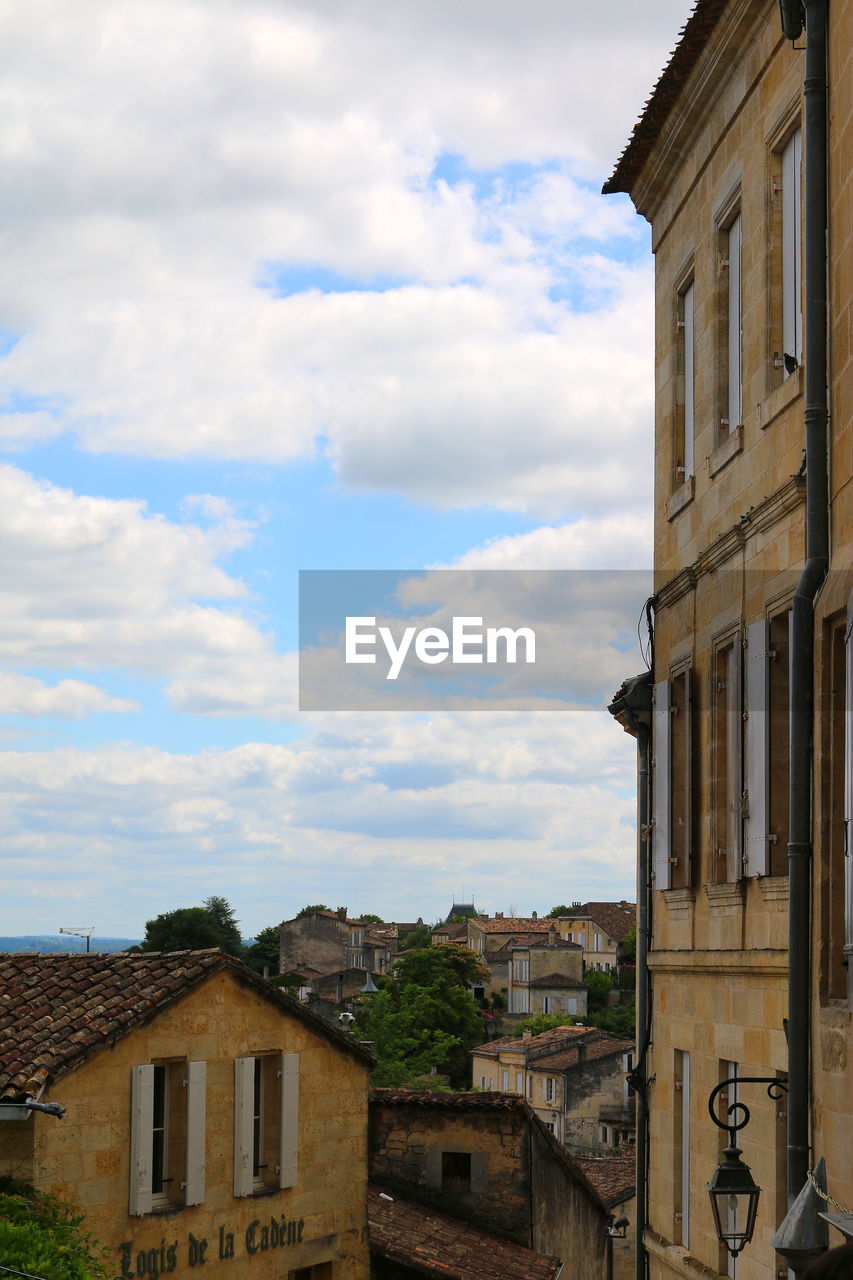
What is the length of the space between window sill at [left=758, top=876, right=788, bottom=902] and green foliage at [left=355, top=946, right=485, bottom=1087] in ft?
163

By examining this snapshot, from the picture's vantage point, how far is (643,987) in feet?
51.2

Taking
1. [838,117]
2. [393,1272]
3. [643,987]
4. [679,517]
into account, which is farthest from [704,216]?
[393,1272]

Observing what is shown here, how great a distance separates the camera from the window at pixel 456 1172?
78.6 feet

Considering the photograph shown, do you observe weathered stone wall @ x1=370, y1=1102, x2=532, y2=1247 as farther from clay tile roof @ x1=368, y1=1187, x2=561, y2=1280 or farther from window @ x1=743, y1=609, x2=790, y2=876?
window @ x1=743, y1=609, x2=790, y2=876

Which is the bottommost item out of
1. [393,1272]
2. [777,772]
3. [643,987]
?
[393,1272]

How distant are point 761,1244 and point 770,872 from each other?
2.72m

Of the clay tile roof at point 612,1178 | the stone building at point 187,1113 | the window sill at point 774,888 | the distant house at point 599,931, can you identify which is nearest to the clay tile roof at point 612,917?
the distant house at point 599,931

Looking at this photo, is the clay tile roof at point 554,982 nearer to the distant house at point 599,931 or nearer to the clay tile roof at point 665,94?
the distant house at point 599,931

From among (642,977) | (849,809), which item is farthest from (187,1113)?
(849,809)

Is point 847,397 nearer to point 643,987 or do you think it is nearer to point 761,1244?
point 761,1244

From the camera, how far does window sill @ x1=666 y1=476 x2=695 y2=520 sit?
1405 centimetres


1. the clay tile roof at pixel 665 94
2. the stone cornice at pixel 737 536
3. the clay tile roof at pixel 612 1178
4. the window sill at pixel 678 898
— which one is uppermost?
the clay tile roof at pixel 665 94

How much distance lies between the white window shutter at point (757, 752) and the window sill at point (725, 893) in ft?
1.16

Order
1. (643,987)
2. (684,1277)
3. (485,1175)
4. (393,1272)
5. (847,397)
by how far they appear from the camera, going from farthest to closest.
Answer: (485,1175)
(393,1272)
(643,987)
(684,1277)
(847,397)
